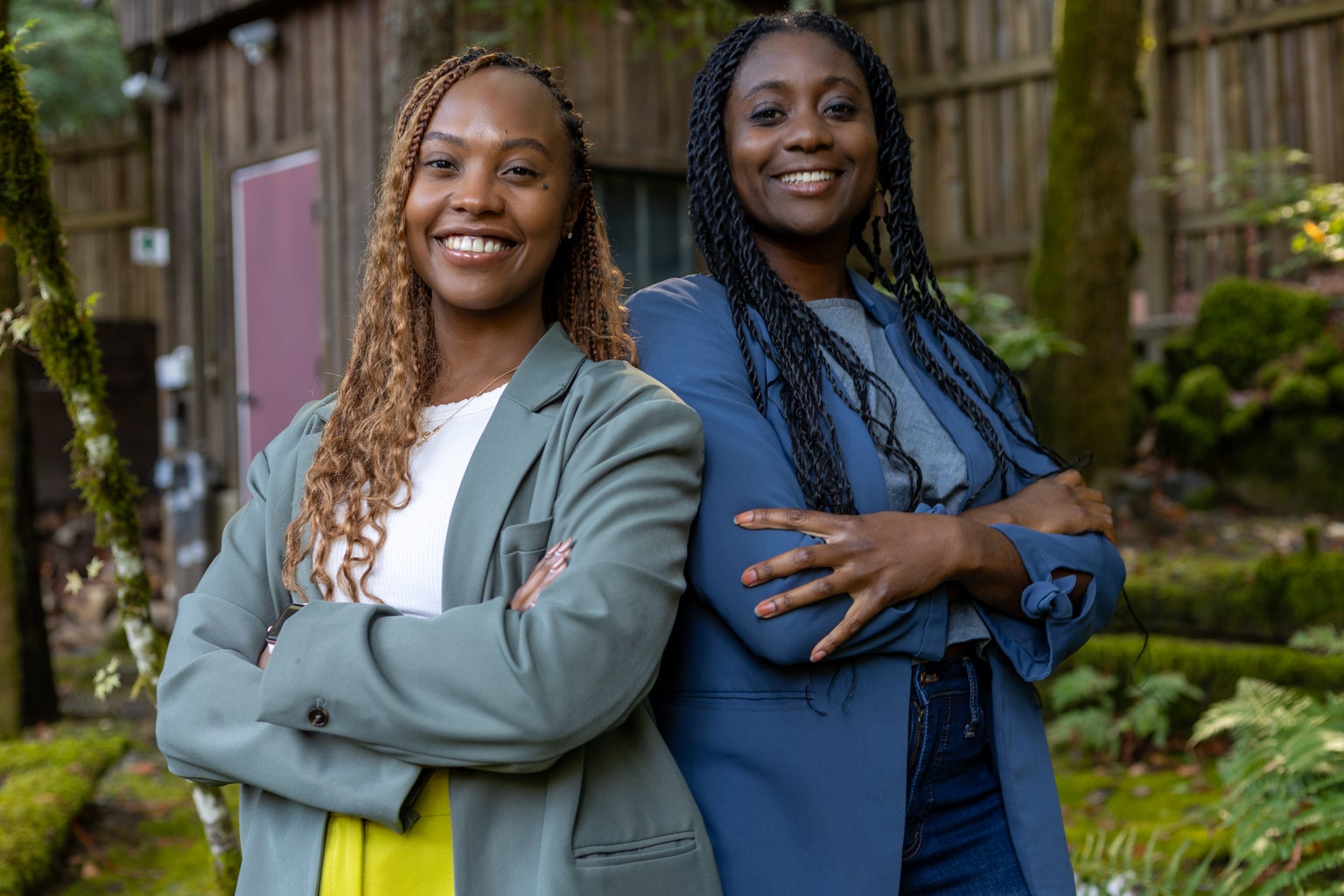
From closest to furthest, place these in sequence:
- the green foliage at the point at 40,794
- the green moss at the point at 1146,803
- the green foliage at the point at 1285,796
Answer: the green foliage at the point at 1285,796, the green foliage at the point at 40,794, the green moss at the point at 1146,803

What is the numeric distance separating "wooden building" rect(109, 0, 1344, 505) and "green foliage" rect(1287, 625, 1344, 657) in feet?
14.6

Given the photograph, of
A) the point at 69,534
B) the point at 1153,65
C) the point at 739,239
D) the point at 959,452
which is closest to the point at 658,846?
the point at 959,452

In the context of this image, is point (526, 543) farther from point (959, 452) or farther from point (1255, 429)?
point (1255, 429)

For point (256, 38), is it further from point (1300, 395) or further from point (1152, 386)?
point (1300, 395)

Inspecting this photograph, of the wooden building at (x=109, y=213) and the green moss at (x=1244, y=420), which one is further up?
the wooden building at (x=109, y=213)

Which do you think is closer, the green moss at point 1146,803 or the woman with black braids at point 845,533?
the woman with black braids at point 845,533

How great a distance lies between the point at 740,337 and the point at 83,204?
13383 mm

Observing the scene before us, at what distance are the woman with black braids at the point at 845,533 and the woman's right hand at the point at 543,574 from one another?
0.23m

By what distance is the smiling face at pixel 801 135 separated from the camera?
2080mm

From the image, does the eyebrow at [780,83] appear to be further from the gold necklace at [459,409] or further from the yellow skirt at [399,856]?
the yellow skirt at [399,856]

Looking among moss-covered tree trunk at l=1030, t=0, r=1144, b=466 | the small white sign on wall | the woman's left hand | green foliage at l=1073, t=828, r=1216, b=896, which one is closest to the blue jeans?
the woman's left hand

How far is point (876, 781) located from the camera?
1.85 m

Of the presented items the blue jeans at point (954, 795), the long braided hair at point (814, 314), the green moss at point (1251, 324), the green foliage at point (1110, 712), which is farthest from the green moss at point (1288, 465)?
the blue jeans at point (954, 795)

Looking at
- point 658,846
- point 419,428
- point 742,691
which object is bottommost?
point 658,846
